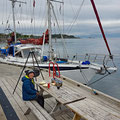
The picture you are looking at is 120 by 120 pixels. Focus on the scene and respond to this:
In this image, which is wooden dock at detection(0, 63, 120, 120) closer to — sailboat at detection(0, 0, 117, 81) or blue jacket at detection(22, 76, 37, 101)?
blue jacket at detection(22, 76, 37, 101)

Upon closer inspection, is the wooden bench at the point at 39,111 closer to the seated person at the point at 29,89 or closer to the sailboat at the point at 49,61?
the seated person at the point at 29,89

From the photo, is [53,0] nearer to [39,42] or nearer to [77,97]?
[39,42]

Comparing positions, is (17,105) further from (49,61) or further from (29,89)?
(49,61)

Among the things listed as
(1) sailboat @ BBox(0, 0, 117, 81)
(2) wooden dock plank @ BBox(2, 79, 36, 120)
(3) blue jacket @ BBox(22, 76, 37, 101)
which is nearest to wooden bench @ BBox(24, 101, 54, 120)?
(3) blue jacket @ BBox(22, 76, 37, 101)

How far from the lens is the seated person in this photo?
3979 mm

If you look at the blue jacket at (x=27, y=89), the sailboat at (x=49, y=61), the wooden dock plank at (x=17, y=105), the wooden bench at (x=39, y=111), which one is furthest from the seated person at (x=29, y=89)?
the sailboat at (x=49, y=61)

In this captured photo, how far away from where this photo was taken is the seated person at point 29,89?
3.98 meters

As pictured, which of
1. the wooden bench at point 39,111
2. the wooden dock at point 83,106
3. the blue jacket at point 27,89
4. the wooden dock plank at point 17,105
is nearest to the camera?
the wooden dock at point 83,106

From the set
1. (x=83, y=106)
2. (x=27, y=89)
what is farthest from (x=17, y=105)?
(x=83, y=106)

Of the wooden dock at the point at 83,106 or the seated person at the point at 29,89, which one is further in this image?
the seated person at the point at 29,89

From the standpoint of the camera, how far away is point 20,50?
12.9 meters

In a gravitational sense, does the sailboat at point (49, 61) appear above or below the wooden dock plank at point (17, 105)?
above

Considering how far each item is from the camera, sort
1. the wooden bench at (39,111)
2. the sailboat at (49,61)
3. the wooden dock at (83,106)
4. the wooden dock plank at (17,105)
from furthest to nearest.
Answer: the sailboat at (49,61)
the wooden dock plank at (17,105)
the wooden bench at (39,111)
the wooden dock at (83,106)

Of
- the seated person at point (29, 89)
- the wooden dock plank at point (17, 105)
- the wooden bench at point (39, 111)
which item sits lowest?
the wooden dock plank at point (17, 105)
